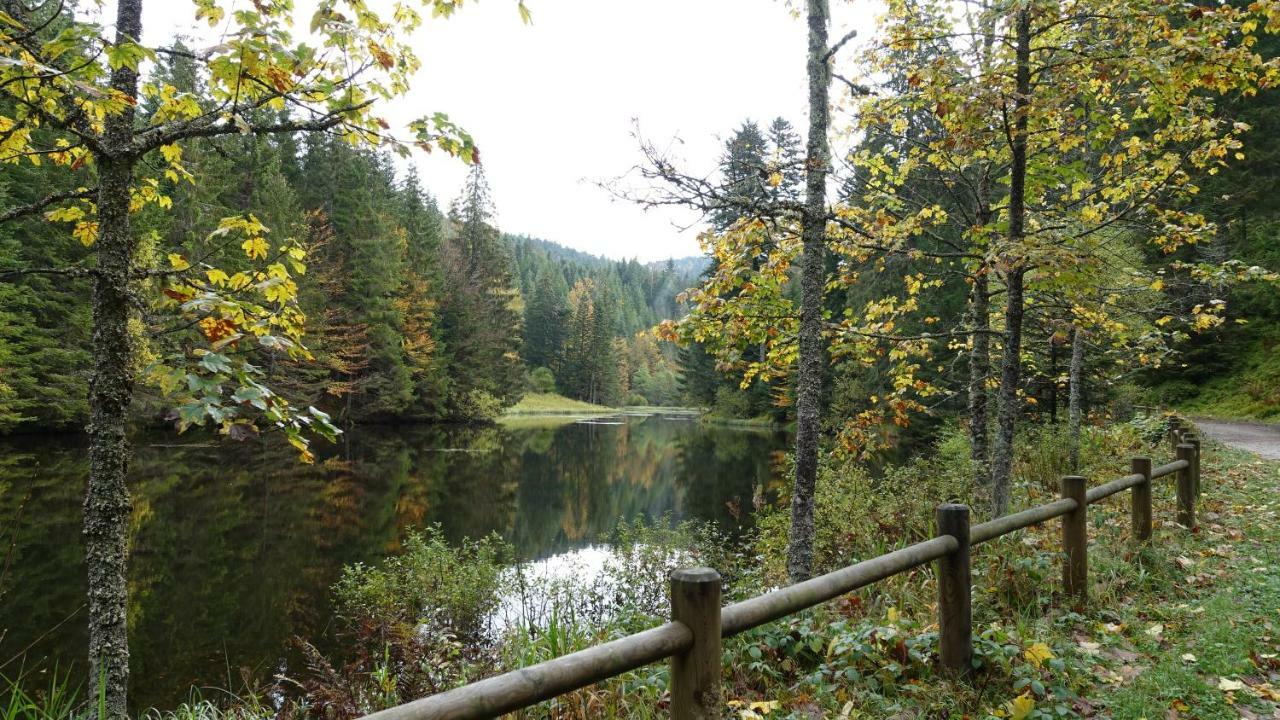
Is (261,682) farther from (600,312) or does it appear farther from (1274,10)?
(600,312)

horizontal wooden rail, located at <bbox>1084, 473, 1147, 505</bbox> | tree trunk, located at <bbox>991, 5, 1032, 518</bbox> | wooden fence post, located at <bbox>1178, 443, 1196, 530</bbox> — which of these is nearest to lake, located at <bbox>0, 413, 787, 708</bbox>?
horizontal wooden rail, located at <bbox>1084, 473, 1147, 505</bbox>

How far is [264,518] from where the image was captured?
1602cm

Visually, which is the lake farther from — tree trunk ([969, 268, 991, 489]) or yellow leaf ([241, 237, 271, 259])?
tree trunk ([969, 268, 991, 489])

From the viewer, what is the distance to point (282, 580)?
11625 mm

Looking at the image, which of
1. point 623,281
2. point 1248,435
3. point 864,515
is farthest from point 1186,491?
point 623,281

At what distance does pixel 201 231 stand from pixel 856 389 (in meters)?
29.5

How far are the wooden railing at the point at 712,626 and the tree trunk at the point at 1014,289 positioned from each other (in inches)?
70.4

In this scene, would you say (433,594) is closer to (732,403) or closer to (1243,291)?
(1243,291)

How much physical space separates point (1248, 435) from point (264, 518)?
961 inches

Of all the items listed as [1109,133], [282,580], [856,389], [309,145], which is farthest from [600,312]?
[1109,133]

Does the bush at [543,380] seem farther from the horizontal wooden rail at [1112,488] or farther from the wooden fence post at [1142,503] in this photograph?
the horizontal wooden rail at [1112,488]

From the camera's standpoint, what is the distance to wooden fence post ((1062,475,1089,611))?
190 inches

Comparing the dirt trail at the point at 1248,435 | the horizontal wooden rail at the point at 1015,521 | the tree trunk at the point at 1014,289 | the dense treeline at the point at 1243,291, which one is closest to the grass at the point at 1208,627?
the horizontal wooden rail at the point at 1015,521

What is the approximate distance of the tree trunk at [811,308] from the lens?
654cm
